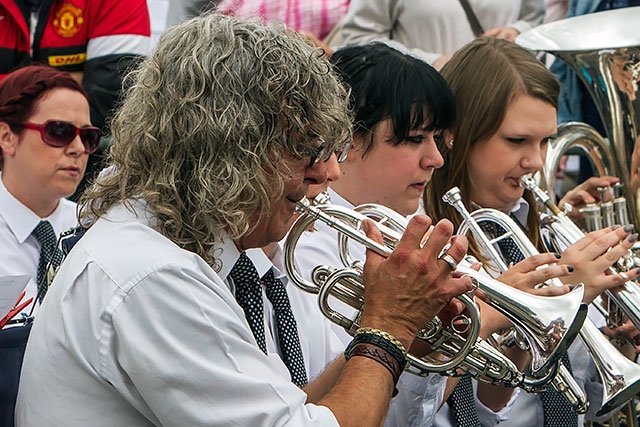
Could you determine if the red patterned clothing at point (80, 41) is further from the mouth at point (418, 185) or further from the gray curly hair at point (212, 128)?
the gray curly hair at point (212, 128)

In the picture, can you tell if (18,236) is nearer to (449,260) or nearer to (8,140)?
(8,140)

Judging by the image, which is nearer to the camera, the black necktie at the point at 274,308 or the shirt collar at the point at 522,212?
the black necktie at the point at 274,308

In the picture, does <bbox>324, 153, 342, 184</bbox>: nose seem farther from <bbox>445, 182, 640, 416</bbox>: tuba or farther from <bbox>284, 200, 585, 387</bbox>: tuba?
<bbox>445, 182, 640, 416</bbox>: tuba

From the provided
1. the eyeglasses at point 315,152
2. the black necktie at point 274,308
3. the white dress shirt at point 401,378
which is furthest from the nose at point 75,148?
the eyeglasses at point 315,152

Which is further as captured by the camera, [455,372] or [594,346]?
[594,346]

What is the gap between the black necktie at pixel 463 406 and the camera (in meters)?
3.21

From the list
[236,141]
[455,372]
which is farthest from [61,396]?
[455,372]

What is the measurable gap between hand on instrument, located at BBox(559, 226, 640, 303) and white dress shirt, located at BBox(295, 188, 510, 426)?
1.60 ft

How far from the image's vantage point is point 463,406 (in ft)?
10.6

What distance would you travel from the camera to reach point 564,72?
5.68 m

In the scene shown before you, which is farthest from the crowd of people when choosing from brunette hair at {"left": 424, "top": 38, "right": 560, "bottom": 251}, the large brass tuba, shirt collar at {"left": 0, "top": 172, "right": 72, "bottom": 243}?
shirt collar at {"left": 0, "top": 172, "right": 72, "bottom": 243}

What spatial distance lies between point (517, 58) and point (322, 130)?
A: 1.85 m

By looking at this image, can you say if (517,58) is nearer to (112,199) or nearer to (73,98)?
(73,98)

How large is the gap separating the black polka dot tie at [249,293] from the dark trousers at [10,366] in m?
0.48
